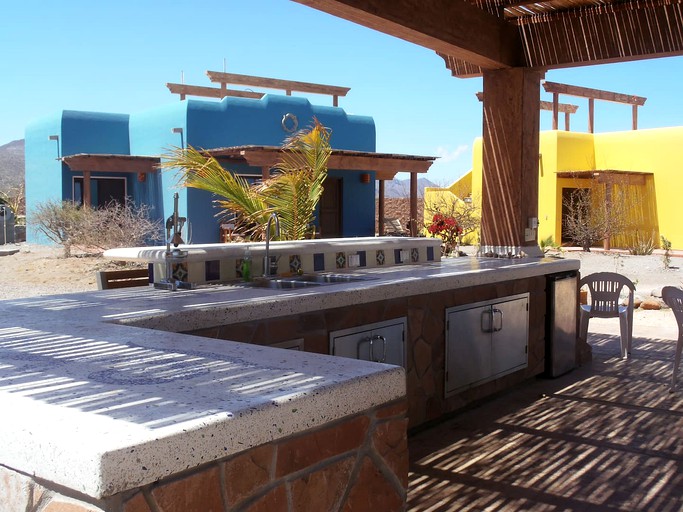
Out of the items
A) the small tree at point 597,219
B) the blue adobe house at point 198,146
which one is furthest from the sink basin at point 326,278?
the small tree at point 597,219

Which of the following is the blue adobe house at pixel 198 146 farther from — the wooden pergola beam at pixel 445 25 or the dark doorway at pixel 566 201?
the wooden pergola beam at pixel 445 25

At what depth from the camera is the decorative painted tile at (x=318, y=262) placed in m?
4.88

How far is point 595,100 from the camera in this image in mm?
21125

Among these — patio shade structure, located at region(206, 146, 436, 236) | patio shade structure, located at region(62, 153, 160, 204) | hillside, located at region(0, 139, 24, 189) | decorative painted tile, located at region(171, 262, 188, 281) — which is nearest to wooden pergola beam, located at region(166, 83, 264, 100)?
patio shade structure, located at region(62, 153, 160, 204)

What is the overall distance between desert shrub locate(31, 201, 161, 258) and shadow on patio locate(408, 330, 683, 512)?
1097 centimetres

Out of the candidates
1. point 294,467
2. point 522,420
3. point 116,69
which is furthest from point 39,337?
point 116,69

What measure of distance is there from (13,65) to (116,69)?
15.5 m

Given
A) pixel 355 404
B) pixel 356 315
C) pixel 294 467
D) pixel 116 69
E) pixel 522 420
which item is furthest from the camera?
pixel 116 69

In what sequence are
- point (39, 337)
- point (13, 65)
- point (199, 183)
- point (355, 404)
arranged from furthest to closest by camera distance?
point (13, 65) → point (199, 183) → point (39, 337) → point (355, 404)

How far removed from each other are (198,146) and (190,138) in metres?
0.24

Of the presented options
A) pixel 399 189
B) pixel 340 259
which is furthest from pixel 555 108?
pixel 399 189

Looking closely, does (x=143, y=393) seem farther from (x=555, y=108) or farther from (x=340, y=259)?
(x=555, y=108)

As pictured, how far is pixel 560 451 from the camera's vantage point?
4113 mm

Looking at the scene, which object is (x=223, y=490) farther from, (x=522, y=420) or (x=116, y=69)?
(x=116, y=69)
